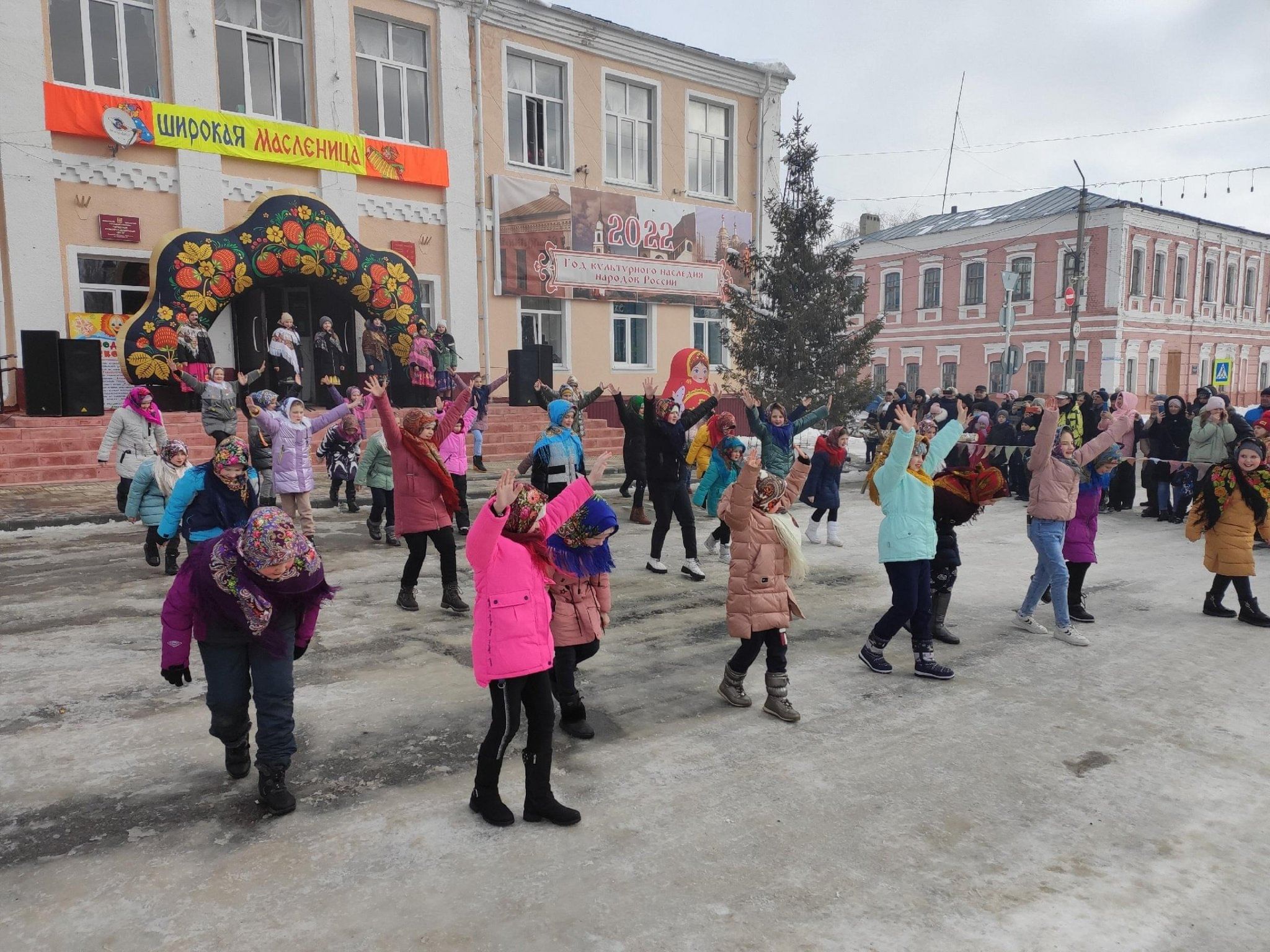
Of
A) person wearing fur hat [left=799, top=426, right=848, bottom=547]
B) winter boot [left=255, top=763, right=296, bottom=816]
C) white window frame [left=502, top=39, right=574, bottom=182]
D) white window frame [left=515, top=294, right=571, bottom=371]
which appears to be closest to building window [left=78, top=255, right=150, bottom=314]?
white window frame [left=515, top=294, right=571, bottom=371]

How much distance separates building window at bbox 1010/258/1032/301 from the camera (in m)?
36.8

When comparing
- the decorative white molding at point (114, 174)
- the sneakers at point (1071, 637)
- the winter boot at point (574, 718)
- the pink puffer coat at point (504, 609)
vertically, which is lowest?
the sneakers at point (1071, 637)

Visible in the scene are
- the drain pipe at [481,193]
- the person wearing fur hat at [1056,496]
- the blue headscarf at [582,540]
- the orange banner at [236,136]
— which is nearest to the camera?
the blue headscarf at [582,540]

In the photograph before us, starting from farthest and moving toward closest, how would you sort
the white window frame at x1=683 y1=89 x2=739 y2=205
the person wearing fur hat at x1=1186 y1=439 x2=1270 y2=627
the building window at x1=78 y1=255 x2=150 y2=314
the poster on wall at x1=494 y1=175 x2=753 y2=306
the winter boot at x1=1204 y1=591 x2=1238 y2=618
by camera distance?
the white window frame at x1=683 y1=89 x2=739 y2=205
the poster on wall at x1=494 y1=175 x2=753 y2=306
the building window at x1=78 y1=255 x2=150 y2=314
the winter boot at x1=1204 y1=591 x2=1238 y2=618
the person wearing fur hat at x1=1186 y1=439 x2=1270 y2=627

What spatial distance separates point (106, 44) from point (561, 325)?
35.6 ft

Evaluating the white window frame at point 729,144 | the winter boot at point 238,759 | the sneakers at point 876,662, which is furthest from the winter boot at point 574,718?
the white window frame at point 729,144

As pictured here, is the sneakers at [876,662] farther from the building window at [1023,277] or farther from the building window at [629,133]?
the building window at [1023,277]

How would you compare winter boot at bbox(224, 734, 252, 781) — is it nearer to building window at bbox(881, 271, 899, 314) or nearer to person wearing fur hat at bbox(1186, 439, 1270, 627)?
person wearing fur hat at bbox(1186, 439, 1270, 627)

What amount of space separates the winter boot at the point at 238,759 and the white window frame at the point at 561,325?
679 inches

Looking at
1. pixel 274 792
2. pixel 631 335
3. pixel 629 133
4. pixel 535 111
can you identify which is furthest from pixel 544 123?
pixel 274 792

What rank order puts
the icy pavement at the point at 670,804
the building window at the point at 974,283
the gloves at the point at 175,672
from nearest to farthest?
the icy pavement at the point at 670,804, the gloves at the point at 175,672, the building window at the point at 974,283

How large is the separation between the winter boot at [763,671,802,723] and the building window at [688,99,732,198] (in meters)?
21.1

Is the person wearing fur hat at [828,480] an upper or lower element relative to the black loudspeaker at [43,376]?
lower

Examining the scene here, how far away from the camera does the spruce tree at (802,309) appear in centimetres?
1652
